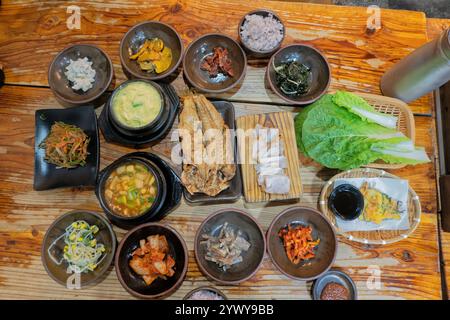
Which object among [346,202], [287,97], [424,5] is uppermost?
[424,5]

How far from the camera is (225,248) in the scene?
2330 millimetres

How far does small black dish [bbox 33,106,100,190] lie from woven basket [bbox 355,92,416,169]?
1870 millimetres

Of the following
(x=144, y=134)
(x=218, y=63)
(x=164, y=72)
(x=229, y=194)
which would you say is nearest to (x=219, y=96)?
(x=218, y=63)

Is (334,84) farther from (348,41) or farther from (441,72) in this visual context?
(441,72)

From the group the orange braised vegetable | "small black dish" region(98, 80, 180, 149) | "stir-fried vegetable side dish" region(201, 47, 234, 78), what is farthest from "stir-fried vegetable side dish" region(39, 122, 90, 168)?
the orange braised vegetable

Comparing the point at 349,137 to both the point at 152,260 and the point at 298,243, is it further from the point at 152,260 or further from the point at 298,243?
the point at 152,260

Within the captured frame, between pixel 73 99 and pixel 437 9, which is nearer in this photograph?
pixel 73 99

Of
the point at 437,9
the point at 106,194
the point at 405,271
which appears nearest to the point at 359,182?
the point at 405,271

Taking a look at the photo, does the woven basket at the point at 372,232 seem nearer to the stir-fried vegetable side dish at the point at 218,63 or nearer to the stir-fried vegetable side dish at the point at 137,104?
the stir-fried vegetable side dish at the point at 218,63

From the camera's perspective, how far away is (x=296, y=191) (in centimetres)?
245

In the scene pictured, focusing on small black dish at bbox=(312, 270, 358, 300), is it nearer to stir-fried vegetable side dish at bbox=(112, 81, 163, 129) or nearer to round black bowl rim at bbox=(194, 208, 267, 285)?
round black bowl rim at bbox=(194, 208, 267, 285)

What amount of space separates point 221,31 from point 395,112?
1425mm

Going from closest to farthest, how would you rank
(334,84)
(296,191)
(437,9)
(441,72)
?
(441,72), (296,191), (334,84), (437,9)

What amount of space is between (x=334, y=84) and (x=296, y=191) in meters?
0.91
